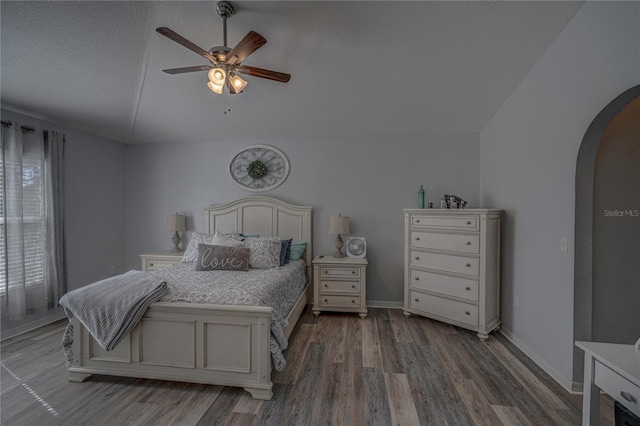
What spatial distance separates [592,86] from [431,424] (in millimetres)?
2479

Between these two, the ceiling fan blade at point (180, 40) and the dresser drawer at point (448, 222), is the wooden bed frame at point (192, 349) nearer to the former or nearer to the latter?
the ceiling fan blade at point (180, 40)

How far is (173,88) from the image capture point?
286cm

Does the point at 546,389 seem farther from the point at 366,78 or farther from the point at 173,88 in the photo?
the point at 173,88

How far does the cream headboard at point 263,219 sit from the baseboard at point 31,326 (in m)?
1.99

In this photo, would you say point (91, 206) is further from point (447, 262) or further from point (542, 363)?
point (542, 363)

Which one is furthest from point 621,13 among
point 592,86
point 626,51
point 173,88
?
point 173,88

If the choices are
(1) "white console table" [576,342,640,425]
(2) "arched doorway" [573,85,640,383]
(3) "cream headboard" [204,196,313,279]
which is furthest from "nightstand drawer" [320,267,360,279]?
(1) "white console table" [576,342,640,425]

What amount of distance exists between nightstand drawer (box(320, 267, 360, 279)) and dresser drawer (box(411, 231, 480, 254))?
2.63 feet

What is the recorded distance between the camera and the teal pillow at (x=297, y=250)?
11.5 ft

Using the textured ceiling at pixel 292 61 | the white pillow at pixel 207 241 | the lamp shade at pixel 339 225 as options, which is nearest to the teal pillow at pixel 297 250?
the lamp shade at pixel 339 225

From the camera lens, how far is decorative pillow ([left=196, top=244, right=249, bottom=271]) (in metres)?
2.86

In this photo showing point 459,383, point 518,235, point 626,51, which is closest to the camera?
point 626,51

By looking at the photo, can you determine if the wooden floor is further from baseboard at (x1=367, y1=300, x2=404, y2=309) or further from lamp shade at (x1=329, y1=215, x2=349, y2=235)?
lamp shade at (x1=329, y1=215, x2=349, y2=235)

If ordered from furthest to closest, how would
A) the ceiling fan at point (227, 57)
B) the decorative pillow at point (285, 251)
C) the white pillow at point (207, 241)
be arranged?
the decorative pillow at point (285, 251) → the white pillow at point (207, 241) → the ceiling fan at point (227, 57)
